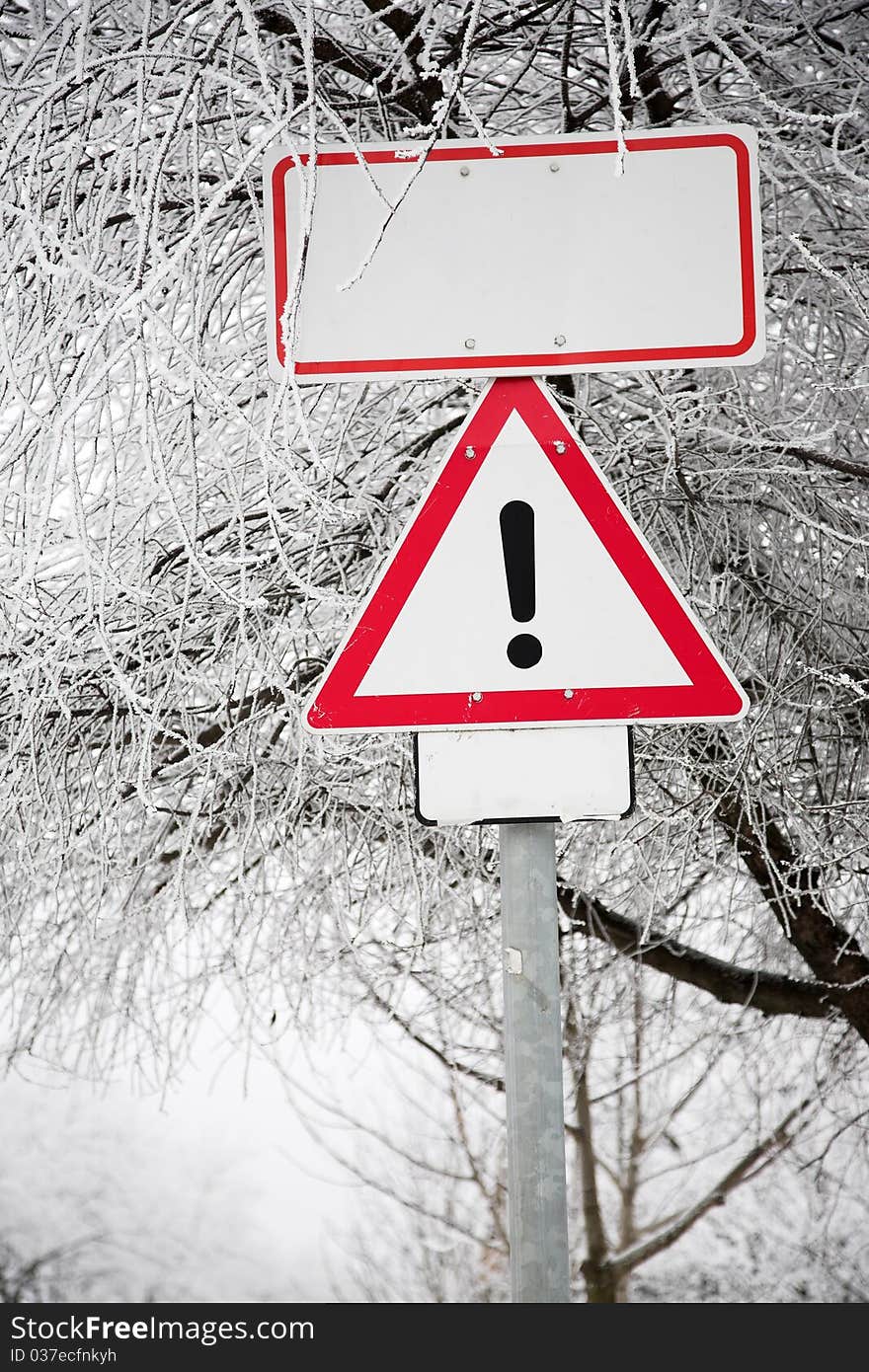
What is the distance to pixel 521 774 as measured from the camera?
1410 mm

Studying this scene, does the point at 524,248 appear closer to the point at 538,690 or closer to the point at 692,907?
the point at 538,690

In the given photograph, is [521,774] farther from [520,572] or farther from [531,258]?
[531,258]

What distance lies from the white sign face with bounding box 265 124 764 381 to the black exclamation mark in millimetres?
191

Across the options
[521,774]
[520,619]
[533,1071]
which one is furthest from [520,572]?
[533,1071]

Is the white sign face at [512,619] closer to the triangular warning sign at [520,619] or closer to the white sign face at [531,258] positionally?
the triangular warning sign at [520,619]

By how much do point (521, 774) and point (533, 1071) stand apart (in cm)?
33

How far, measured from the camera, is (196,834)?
9.52 feet

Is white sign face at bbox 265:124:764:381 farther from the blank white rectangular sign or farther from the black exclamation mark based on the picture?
the blank white rectangular sign

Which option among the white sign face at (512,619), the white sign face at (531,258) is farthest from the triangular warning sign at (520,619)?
the white sign face at (531,258)

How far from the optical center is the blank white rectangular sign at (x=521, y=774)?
4.58 feet

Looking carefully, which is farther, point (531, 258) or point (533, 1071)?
point (531, 258)

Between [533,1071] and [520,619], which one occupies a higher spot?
[520,619]

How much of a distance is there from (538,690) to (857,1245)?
12.3 ft

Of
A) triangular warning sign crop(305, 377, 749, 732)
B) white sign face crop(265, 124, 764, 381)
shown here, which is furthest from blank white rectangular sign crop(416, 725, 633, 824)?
white sign face crop(265, 124, 764, 381)
